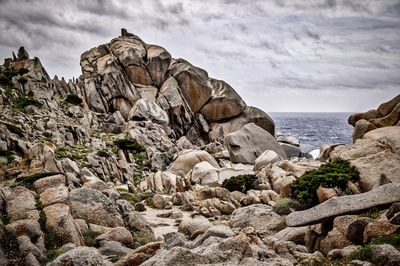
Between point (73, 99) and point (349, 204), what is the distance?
50.3m

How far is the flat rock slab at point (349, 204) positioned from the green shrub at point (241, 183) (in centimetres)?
1340

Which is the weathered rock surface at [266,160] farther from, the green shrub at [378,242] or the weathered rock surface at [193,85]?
the weathered rock surface at [193,85]

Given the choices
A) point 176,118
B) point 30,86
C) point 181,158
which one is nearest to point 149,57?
point 176,118

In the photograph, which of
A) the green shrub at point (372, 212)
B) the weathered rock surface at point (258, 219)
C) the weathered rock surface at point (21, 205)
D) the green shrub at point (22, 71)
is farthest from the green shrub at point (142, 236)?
the green shrub at point (22, 71)

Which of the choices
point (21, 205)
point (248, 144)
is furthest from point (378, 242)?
point (248, 144)

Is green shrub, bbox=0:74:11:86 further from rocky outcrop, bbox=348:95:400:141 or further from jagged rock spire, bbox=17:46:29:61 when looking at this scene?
rocky outcrop, bbox=348:95:400:141

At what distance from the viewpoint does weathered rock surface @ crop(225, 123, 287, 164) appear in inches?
1628

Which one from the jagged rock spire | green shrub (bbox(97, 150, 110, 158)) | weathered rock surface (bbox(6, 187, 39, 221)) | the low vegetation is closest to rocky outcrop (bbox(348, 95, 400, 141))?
the low vegetation

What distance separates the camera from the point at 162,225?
18.2m

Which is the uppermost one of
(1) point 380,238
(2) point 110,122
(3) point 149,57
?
(3) point 149,57

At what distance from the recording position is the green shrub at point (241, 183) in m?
25.3

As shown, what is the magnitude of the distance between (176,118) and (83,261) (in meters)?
55.5

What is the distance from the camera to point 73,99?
5069 centimetres

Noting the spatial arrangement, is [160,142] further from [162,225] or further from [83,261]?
[83,261]
